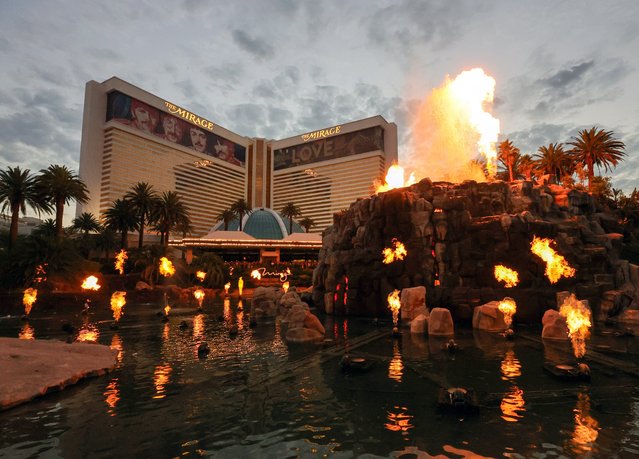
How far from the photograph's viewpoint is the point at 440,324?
2658 centimetres

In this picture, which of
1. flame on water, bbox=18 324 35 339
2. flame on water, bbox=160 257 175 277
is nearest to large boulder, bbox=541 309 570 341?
flame on water, bbox=18 324 35 339

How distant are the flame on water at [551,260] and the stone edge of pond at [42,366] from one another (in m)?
35.2

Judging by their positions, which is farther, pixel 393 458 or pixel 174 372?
pixel 174 372

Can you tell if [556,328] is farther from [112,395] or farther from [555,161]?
[555,161]

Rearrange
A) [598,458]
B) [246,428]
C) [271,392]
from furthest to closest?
[271,392] < [246,428] < [598,458]

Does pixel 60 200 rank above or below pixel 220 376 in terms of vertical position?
above

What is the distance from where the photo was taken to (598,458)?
8414 mm

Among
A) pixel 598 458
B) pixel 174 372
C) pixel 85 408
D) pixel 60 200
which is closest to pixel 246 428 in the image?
pixel 85 408

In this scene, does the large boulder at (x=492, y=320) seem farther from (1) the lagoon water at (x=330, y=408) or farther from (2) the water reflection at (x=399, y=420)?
(2) the water reflection at (x=399, y=420)

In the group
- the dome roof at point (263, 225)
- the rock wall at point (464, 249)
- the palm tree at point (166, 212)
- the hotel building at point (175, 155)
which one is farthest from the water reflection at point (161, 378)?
the hotel building at point (175, 155)

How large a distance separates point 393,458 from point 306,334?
54.0 ft

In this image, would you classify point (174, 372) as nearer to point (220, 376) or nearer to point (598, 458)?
point (220, 376)

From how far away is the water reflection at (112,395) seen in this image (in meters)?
11.8

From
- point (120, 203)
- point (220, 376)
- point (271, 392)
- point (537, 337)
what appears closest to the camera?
point (271, 392)
